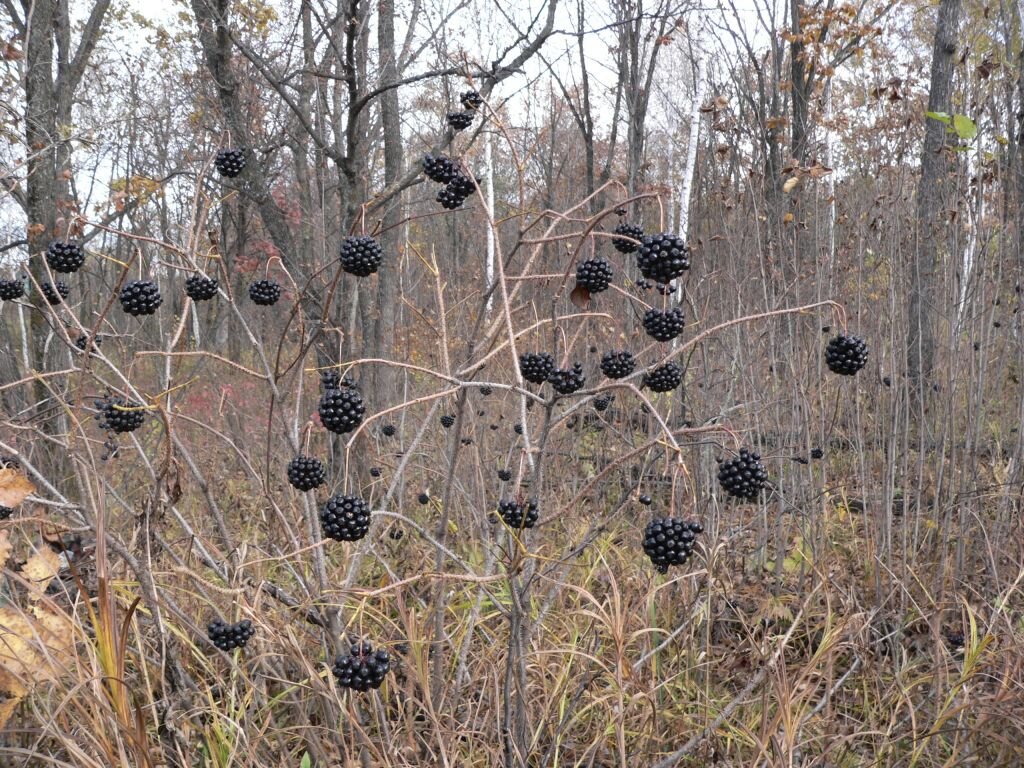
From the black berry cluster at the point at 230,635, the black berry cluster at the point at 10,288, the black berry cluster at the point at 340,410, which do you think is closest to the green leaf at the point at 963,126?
the black berry cluster at the point at 340,410

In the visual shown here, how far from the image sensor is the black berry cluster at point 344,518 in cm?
160

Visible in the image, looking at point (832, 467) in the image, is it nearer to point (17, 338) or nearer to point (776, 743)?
point (776, 743)

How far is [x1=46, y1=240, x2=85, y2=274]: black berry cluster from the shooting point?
2.28 m

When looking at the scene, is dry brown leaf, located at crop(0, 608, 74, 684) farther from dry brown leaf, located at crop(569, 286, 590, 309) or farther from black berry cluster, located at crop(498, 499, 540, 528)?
dry brown leaf, located at crop(569, 286, 590, 309)

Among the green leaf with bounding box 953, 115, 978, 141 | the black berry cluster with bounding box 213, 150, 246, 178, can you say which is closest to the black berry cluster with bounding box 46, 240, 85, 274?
the black berry cluster with bounding box 213, 150, 246, 178

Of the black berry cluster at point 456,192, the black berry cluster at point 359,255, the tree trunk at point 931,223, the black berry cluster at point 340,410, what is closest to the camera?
the black berry cluster at point 340,410

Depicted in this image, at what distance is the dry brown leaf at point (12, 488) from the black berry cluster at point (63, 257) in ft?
2.30

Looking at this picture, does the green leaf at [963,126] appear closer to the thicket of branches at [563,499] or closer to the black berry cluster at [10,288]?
the thicket of branches at [563,499]

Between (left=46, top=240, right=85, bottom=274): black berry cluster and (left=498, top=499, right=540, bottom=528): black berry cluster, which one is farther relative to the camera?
(left=46, top=240, right=85, bottom=274): black berry cluster

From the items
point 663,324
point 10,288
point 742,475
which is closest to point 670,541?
point 742,475

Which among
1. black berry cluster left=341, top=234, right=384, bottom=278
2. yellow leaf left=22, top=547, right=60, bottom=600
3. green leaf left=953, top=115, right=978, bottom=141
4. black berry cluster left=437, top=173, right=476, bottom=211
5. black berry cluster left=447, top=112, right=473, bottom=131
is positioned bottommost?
yellow leaf left=22, top=547, right=60, bottom=600

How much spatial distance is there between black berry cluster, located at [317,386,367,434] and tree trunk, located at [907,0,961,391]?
2.91m

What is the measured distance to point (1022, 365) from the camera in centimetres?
346

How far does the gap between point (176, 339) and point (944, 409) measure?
150 inches
